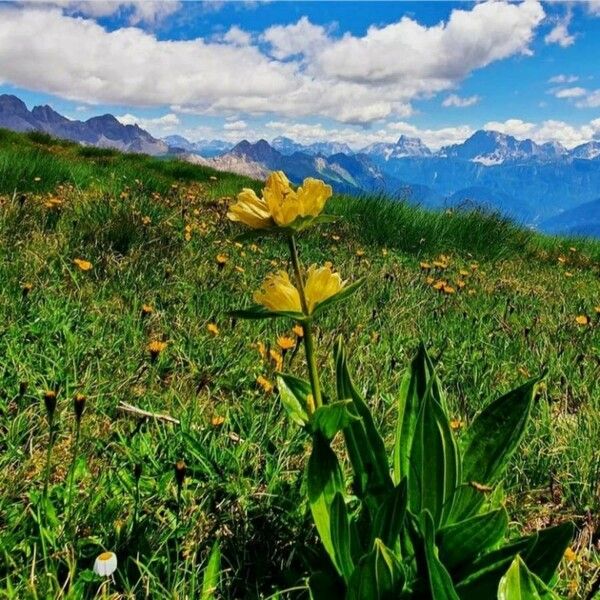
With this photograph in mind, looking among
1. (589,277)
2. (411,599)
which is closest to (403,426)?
(411,599)

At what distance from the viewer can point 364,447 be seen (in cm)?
138

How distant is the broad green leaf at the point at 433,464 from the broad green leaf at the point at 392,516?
0.10 meters

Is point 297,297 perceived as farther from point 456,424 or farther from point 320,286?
point 456,424

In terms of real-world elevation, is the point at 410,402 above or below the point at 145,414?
above

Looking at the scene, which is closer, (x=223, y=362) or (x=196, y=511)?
(x=196, y=511)

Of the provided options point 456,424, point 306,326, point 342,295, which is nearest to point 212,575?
point 306,326

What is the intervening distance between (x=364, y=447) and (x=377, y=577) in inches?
12.8

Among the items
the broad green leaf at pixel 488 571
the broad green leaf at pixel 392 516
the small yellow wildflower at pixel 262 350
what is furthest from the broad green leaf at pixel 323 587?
the small yellow wildflower at pixel 262 350

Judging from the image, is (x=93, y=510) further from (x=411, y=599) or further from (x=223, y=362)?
(x=223, y=362)

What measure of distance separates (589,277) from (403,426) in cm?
662

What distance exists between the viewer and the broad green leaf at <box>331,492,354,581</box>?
118 centimetres

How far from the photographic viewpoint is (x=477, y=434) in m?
1.40

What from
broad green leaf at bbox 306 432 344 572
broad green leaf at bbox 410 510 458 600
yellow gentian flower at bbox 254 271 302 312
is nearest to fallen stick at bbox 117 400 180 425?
broad green leaf at bbox 306 432 344 572

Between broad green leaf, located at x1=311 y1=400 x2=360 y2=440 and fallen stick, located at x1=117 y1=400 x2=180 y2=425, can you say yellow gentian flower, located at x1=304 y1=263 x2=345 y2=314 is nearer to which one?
broad green leaf, located at x1=311 y1=400 x2=360 y2=440
